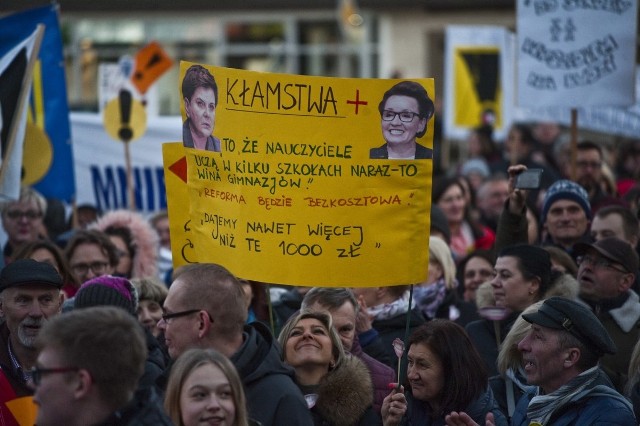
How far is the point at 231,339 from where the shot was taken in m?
4.94

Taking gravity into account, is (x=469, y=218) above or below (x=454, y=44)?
below

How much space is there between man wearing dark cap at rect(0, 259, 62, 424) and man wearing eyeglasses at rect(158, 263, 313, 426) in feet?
4.00

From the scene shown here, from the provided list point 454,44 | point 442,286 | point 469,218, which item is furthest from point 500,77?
point 442,286

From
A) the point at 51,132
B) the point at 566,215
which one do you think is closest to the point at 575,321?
the point at 566,215

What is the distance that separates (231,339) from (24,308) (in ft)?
5.15

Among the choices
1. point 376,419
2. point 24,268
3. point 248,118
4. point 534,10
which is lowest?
point 376,419

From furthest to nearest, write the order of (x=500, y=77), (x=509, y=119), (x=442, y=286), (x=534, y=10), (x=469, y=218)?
1. (x=500, y=77)
2. (x=509, y=119)
3. (x=469, y=218)
4. (x=534, y=10)
5. (x=442, y=286)

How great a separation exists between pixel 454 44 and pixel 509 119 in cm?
198

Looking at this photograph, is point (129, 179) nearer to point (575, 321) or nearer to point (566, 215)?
point (566, 215)

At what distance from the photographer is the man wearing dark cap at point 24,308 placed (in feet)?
19.5

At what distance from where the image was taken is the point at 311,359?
5.70m

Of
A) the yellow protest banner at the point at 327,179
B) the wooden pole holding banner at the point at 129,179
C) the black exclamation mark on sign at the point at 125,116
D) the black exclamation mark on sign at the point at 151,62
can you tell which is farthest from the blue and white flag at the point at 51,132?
the yellow protest banner at the point at 327,179

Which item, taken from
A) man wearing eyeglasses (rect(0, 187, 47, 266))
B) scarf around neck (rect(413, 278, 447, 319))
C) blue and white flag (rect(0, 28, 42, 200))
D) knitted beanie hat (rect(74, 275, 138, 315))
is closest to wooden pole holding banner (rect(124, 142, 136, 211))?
man wearing eyeglasses (rect(0, 187, 47, 266))

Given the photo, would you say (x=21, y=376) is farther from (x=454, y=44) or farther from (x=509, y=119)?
(x=454, y=44)
